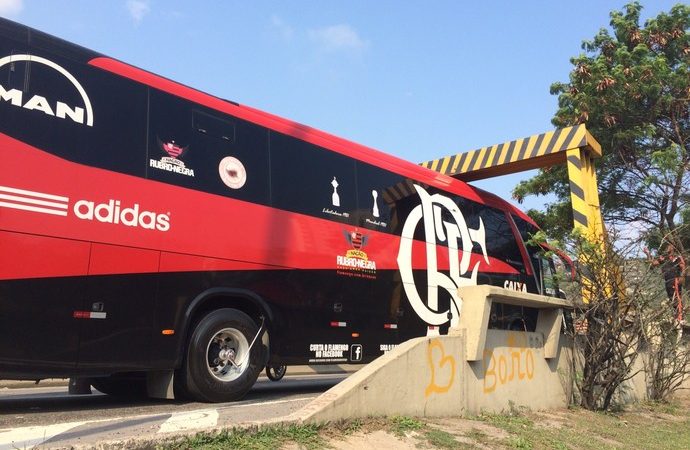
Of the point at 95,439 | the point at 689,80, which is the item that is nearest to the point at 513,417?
the point at 95,439

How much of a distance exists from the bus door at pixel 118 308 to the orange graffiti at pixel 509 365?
15.1ft

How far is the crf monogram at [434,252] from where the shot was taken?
358 inches

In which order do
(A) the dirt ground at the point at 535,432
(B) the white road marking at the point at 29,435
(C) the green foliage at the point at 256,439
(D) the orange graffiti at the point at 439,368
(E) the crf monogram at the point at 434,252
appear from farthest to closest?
(E) the crf monogram at the point at 434,252 < (D) the orange graffiti at the point at 439,368 < (A) the dirt ground at the point at 535,432 < (C) the green foliage at the point at 256,439 < (B) the white road marking at the point at 29,435

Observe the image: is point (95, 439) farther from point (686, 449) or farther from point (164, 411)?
point (686, 449)

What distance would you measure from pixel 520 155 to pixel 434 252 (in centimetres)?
362

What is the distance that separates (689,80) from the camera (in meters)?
16.3

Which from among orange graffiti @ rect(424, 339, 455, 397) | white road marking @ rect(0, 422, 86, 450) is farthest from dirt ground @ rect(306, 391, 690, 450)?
white road marking @ rect(0, 422, 86, 450)

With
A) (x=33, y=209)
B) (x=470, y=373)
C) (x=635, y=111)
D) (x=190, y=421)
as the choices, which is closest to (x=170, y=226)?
(x=33, y=209)

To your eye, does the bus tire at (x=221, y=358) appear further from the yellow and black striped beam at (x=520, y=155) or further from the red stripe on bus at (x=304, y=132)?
the yellow and black striped beam at (x=520, y=155)

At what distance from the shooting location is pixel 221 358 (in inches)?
262

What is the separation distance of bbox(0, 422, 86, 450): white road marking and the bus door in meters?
1.03

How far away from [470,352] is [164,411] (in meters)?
Result: 3.96

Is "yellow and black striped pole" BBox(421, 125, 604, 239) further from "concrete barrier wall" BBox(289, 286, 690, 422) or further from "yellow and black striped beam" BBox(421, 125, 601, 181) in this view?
"concrete barrier wall" BBox(289, 286, 690, 422)

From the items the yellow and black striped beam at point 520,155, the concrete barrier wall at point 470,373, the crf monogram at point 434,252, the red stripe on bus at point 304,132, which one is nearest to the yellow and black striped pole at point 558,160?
the yellow and black striped beam at point 520,155
